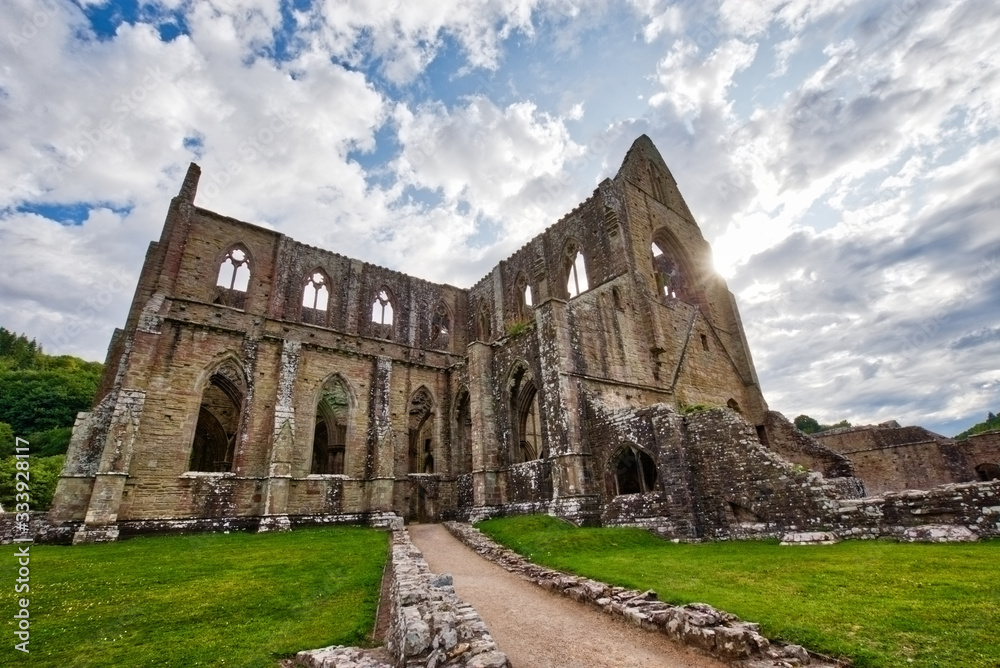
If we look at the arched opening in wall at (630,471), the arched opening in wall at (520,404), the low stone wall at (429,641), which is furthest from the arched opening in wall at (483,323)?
the low stone wall at (429,641)

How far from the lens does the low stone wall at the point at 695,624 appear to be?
4309mm

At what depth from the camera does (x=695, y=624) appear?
500 centimetres

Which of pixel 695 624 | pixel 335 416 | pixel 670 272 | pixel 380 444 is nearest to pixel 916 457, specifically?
pixel 670 272

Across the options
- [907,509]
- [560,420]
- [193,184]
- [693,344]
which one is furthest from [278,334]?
[907,509]

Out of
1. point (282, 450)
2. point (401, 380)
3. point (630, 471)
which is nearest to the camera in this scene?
point (630, 471)

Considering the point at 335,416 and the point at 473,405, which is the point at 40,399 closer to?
the point at 335,416

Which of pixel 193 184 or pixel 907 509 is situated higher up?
pixel 193 184

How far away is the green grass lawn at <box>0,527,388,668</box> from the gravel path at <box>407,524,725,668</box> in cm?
175

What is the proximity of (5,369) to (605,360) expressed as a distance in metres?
62.2

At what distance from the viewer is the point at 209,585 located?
7.79m

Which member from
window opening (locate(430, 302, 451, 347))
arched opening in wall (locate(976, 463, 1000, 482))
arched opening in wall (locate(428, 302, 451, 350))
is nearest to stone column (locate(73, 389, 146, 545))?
arched opening in wall (locate(428, 302, 451, 350))

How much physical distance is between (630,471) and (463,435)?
8.99 m

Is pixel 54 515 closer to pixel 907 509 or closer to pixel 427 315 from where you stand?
pixel 427 315

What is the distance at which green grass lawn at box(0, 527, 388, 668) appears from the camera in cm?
483
